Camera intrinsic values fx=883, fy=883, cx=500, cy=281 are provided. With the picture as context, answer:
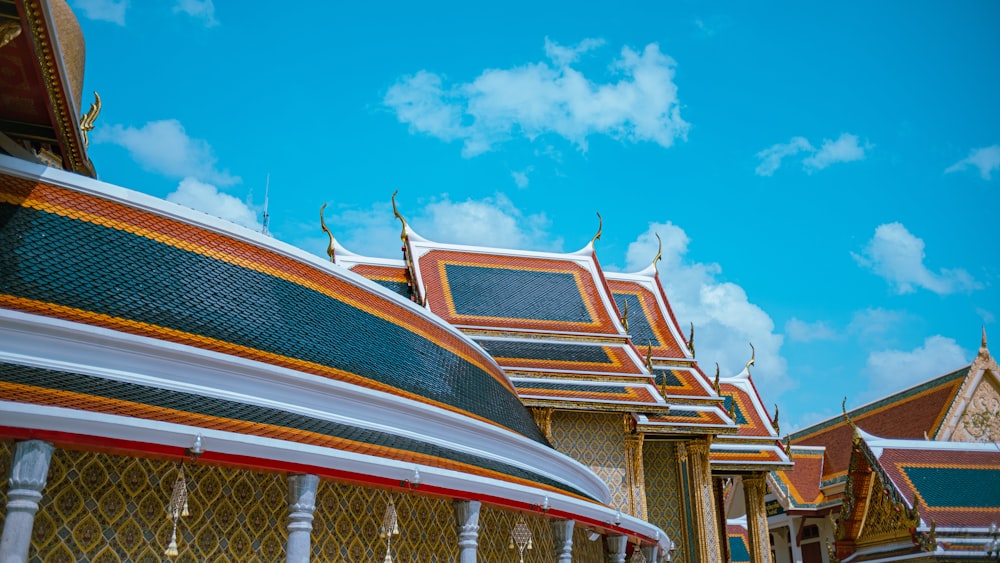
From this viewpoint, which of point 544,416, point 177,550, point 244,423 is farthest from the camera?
point 544,416

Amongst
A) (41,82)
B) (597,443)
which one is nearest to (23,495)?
(41,82)

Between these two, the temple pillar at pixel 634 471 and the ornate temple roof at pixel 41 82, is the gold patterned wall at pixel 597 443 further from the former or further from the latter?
the ornate temple roof at pixel 41 82

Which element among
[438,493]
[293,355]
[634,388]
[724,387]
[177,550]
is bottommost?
[177,550]

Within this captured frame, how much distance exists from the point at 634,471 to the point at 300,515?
10.9 m

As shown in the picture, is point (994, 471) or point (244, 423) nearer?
point (244, 423)

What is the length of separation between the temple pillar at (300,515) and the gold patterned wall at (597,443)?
9.96 metres

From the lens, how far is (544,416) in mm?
16250

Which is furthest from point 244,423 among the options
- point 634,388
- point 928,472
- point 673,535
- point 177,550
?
point 928,472

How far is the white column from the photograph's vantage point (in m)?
9.84

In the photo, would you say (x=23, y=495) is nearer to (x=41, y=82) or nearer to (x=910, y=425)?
(x=41, y=82)

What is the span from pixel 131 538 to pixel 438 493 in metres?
2.66

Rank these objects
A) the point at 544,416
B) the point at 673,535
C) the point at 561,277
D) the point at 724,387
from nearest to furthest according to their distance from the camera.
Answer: the point at 544,416 → the point at 673,535 → the point at 561,277 → the point at 724,387

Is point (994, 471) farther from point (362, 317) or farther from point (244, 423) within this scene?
point (244, 423)

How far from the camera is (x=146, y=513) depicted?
21.1 feet
